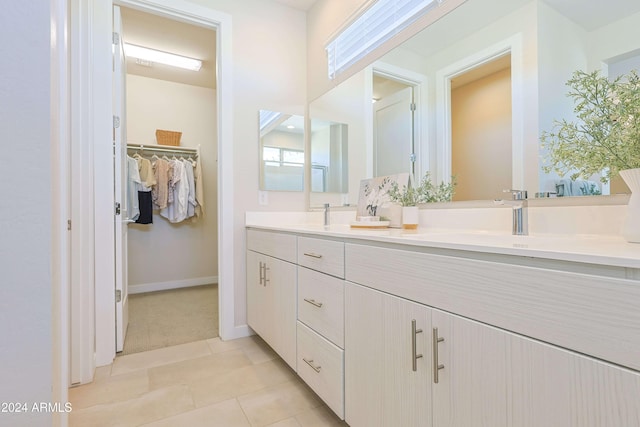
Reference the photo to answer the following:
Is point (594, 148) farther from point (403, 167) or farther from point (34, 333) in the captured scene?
point (34, 333)

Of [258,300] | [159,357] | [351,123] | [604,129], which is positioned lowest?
[159,357]

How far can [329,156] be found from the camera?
227 centimetres

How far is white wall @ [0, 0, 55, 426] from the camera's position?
59cm

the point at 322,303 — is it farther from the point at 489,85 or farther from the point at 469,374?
the point at 489,85

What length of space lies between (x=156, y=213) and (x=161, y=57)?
172 cm

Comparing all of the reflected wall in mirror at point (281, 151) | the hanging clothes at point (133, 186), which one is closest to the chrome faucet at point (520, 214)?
the reflected wall in mirror at point (281, 151)

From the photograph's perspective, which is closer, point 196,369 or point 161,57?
point 196,369

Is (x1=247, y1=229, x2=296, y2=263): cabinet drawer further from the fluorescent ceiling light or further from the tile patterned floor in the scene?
the fluorescent ceiling light

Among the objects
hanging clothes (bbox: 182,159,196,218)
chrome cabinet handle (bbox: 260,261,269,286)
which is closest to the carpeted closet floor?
chrome cabinet handle (bbox: 260,261,269,286)

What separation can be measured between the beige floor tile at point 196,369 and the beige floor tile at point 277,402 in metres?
0.33

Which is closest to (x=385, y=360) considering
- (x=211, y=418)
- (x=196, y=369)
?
(x=211, y=418)

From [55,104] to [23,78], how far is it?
0.26 ft

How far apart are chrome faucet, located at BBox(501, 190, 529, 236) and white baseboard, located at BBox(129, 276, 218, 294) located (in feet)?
11.7

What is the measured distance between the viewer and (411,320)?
0.86 meters
